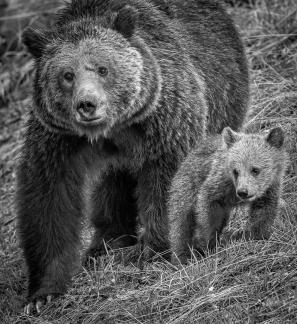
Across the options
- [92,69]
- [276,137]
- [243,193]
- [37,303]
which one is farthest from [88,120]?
[37,303]

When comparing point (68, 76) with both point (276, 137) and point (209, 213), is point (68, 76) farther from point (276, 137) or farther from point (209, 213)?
point (276, 137)

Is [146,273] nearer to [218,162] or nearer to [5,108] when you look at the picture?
[218,162]

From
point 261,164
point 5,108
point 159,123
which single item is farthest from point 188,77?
point 5,108

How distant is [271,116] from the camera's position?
8.91m

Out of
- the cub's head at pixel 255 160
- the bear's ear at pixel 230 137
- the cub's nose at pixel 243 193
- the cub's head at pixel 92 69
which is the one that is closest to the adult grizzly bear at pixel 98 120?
the cub's head at pixel 92 69

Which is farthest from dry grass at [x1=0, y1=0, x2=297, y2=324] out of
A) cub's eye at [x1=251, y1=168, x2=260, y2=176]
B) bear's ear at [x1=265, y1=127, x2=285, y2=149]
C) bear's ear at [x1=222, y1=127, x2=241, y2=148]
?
bear's ear at [x1=222, y1=127, x2=241, y2=148]

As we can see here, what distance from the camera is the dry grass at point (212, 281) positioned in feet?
18.9

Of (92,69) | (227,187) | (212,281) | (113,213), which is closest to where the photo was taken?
(212,281)

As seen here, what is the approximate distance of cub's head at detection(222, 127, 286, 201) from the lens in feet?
20.9

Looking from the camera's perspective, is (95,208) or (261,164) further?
(95,208)

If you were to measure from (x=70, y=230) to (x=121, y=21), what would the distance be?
1.81 metres

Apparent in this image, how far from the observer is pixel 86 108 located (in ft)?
21.2

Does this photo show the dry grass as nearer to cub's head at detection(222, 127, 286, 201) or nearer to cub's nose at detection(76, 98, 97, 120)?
cub's head at detection(222, 127, 286, 201)

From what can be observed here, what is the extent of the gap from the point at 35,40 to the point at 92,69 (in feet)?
2.05
